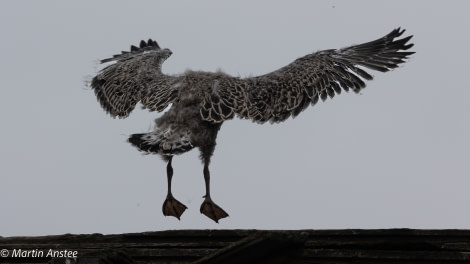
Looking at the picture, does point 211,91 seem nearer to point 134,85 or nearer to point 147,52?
point 134,85

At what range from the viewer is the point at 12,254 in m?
7.57

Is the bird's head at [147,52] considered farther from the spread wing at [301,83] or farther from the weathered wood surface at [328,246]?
the weathered wood surface at [328,246]

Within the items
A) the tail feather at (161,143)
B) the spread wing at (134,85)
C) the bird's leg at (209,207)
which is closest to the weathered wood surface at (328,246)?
the tail feather at (161,143)

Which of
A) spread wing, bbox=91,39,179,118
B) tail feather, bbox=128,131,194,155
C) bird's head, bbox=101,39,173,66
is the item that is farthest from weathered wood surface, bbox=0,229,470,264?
bird's head, bbox=101,39,173,66

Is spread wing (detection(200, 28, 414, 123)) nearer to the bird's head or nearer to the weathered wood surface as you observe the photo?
the bird's head

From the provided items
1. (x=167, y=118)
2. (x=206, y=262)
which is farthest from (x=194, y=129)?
(x=206, y=262)

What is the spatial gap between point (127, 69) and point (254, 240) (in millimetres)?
7871

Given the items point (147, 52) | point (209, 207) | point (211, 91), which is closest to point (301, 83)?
point (211, 91)

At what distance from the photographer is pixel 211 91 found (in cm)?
1098

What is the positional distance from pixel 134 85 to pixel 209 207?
7.35 ft

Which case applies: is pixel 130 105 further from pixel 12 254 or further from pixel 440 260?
pixel 440 260

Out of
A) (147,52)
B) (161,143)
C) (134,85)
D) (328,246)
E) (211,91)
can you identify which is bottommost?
(328,246)

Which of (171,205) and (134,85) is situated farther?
(134,85)

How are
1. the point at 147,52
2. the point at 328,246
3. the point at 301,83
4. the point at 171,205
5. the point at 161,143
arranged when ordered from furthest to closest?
the point at 147,52
the point at 301,83
the point at 171,205
the point at 161,143
the point at 328,246
